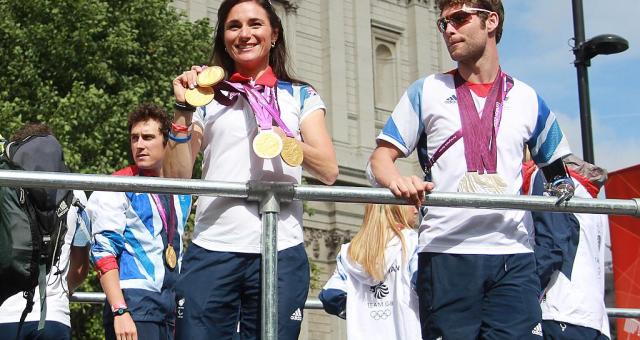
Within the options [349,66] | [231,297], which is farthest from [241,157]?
[349,66]

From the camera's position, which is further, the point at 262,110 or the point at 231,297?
the point at 262,110

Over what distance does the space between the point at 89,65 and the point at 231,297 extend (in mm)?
18665

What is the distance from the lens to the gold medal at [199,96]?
5.45 meters

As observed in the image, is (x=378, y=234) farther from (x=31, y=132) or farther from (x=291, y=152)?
(x=291, y=152)

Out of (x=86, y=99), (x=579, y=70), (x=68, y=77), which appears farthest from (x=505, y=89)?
(x=68, y=77)

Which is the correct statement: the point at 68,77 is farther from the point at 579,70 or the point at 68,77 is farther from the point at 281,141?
the point at 281,141

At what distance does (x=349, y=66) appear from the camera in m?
40.0

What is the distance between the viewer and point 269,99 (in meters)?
5.61

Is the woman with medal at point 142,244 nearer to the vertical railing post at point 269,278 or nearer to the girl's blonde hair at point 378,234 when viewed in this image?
the girl's blonde hair at point 378,234

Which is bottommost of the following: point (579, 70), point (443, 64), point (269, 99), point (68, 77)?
point (269, 99)

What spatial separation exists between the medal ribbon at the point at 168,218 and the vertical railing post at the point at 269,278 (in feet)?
7.40

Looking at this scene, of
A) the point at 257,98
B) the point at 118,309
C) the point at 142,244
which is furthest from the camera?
the point at 142,244

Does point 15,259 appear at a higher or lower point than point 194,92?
lower

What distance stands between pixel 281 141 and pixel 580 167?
2.93 m
